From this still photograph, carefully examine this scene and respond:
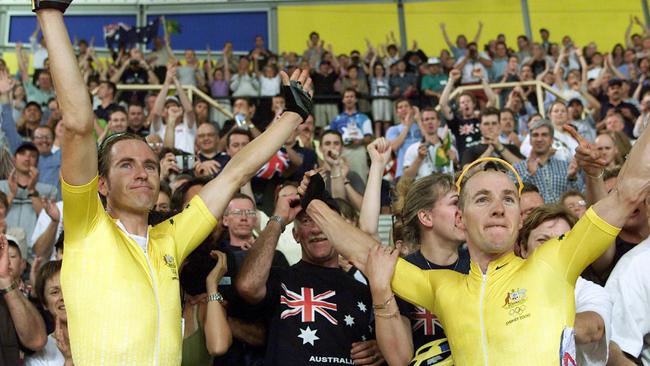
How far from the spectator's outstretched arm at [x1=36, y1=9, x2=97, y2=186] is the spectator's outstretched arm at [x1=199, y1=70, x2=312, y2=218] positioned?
0.69 meters

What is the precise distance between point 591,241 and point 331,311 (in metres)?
1.41

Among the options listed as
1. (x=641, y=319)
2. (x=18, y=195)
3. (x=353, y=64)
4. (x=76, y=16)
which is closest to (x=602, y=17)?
(x=353, y=64)

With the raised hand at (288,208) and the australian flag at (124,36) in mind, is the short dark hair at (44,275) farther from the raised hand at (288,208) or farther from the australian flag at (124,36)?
the australian flag at (124,36)

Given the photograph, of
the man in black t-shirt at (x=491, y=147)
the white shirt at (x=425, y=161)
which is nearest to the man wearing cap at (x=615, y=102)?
the man in black t-shirt at (x=491, y=147)

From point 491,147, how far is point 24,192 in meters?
4.59

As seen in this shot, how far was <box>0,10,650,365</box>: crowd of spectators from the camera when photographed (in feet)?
13.3

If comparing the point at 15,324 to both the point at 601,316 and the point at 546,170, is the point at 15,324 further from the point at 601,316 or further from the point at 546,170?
the point at 546,170

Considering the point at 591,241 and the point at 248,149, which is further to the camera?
the point at 248,149

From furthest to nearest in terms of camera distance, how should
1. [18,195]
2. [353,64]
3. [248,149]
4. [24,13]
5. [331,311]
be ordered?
[24,13], [353,64], [18,195], [331,311], [248,149]

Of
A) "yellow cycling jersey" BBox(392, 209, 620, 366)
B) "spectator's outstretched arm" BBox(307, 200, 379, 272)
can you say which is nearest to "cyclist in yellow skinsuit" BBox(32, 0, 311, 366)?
"spectator's outstretched arm" BBox(307, 200, 379, 272)

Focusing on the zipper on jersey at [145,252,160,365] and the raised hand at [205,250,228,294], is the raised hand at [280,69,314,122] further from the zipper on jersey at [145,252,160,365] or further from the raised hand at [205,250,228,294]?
the zipper on jersey at [145,252,160,365]

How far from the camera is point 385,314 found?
367 centimetres

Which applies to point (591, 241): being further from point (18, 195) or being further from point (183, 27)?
point (183, 27)

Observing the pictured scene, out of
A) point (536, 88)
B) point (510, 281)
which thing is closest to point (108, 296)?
point (510, 281)
